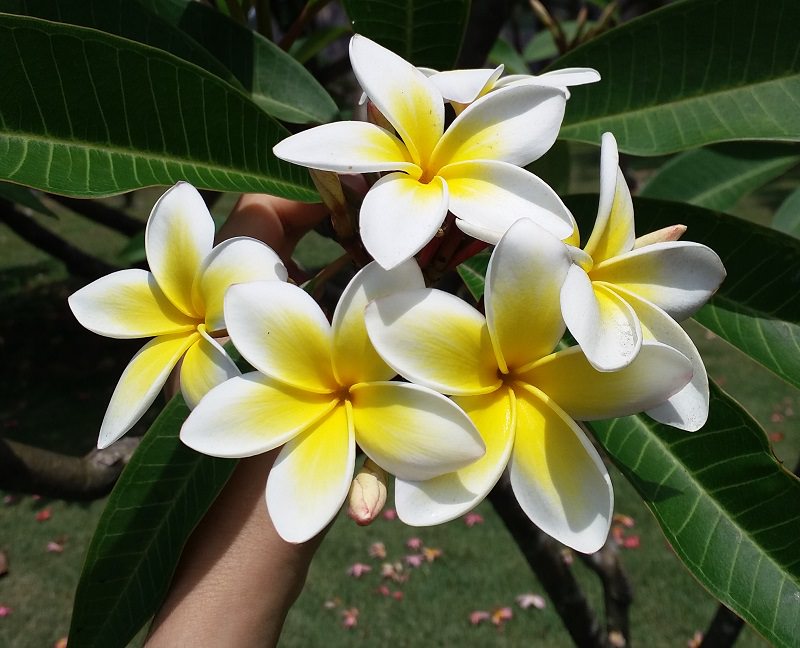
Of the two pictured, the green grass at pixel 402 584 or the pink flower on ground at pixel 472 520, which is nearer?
the green grass at pixel 402 584

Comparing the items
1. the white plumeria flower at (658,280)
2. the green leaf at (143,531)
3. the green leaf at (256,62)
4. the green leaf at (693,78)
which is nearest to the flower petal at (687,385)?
the white plumeria flower at (658,280)

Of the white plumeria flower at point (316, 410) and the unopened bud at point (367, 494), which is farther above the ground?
the white plumeria flower at point (316, 410)

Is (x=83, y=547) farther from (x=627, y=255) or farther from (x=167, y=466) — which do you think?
(x=627, y=255)

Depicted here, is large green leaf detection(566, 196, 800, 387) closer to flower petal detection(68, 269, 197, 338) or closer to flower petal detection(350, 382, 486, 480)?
flower petal detection(350, 382, 486, 480)

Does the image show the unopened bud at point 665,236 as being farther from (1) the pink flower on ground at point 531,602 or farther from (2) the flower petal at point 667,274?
(1) the pink flower on ground at point 531,602

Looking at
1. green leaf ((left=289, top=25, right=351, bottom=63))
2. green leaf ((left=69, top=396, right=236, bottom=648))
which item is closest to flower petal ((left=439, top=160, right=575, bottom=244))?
green leaf ((left=69, top=396, right=236, bottom=648))

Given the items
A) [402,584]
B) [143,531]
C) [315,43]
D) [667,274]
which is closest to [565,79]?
[667,274]

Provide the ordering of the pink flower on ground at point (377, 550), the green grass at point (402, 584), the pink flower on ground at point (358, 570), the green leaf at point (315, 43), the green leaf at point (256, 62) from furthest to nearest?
the pink flower on ground at point (377, 550)
the pink flower on ground at point (358, 570)
the green grass at point (402, 584)
the green leaf at point (315, 43)
the green leaf at point (256, 62)

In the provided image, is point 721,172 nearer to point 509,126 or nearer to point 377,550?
point 509,126
